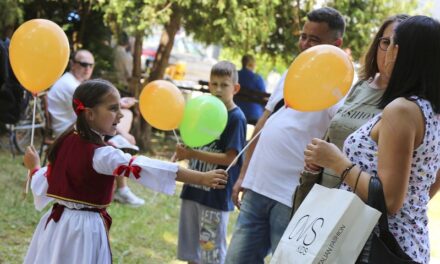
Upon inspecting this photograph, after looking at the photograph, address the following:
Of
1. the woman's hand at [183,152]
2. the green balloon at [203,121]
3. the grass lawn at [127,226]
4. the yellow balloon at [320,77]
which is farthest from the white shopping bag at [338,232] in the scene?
the grass lawn at [127,226]

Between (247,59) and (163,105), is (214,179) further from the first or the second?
(247,59)

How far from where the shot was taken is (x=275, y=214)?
293cm

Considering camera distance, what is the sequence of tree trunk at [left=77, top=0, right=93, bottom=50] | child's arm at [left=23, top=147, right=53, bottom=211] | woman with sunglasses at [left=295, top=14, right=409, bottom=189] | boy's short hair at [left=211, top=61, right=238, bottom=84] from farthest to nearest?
tree trunk at [left=77, top=0, right=93, bottom=50]
boy's short hair at [left=211, top=61, right=238, bottom=84]
child's arm at [left=23, top=147, right=53, bottom=211]
woman with sunglasses at [left=295, top=14, right=409, bottom=189]

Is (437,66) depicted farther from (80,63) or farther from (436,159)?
(80,63)

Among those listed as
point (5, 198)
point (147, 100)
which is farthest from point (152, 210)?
point (147, 100)

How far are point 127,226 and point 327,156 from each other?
3.83 m

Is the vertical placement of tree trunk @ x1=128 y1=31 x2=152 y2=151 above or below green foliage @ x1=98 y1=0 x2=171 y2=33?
below

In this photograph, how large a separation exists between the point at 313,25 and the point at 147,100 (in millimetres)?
1127

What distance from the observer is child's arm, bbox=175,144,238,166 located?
136 inches

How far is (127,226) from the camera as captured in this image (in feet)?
18.3

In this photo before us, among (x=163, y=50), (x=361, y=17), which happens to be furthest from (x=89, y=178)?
(x=361, y=17)

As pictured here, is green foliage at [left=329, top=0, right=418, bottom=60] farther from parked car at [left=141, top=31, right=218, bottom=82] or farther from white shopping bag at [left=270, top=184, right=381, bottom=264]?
parked car at [left=141, top=31, right=218, bottom=82]

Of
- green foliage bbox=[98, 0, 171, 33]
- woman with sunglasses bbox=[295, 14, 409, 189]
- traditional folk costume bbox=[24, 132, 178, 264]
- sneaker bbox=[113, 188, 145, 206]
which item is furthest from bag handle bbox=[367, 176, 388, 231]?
green foliage bbox=[98, 0, 171, 33]

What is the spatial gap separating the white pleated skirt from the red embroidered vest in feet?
0.27
